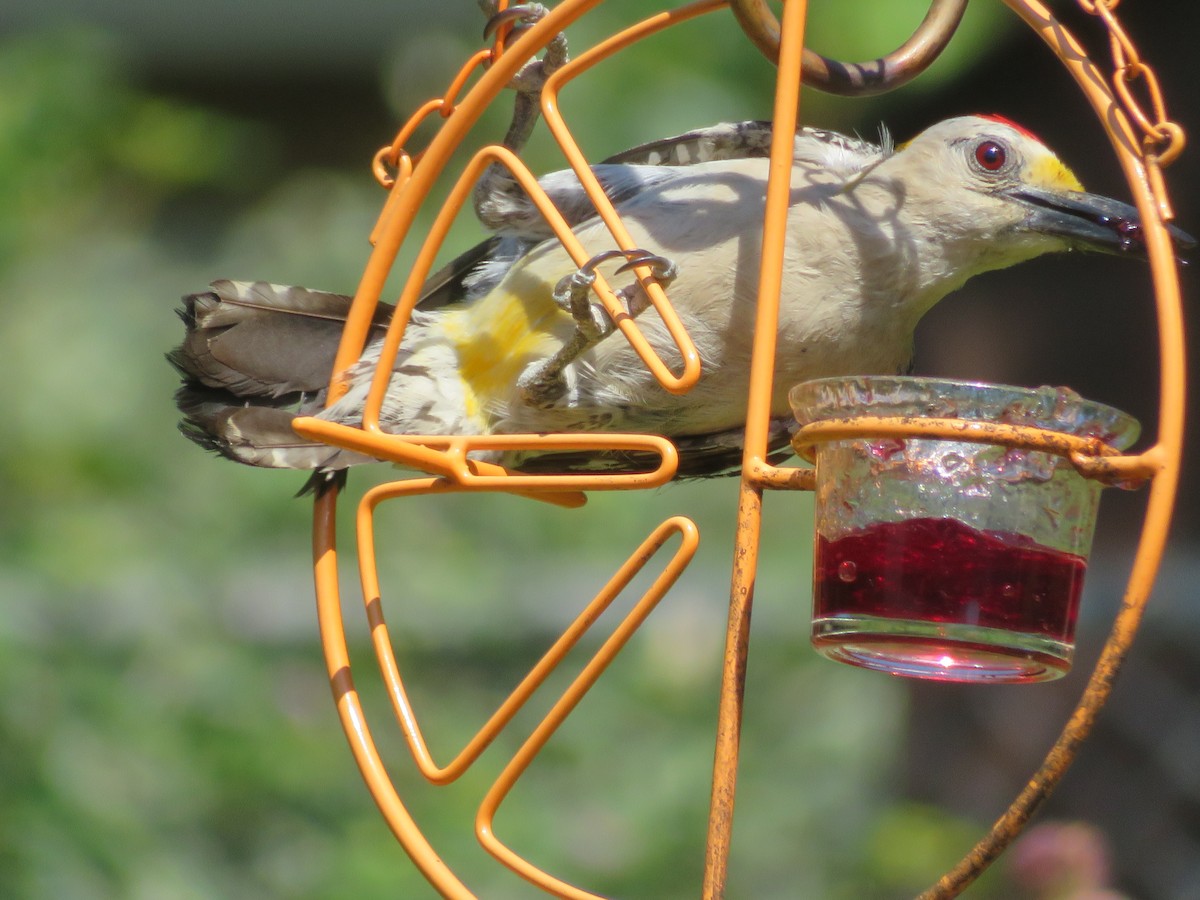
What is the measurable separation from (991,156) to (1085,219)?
22 cm

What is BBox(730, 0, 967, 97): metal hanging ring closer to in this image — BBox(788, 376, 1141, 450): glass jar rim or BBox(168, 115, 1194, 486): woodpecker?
BBox(168, 115, 1194, 486): woodpecker

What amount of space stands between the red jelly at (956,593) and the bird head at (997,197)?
0.92m

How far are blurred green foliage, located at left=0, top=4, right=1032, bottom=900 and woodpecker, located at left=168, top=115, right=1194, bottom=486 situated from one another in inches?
47.6

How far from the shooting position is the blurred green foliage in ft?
11.6

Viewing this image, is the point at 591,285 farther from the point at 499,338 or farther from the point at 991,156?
the point at 991,156

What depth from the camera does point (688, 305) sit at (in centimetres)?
→ 248

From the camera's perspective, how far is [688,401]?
2652mm

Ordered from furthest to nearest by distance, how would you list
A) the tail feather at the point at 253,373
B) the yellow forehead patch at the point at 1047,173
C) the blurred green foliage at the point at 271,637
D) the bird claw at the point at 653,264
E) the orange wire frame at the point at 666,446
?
the blurred green foliage at the point at 271,637 < the tail feather at the point at 253,373 < the yellow forehead patch at the point at 1047,173 < the bird claw at the point at 653,264 < the orange wire frame at the point at 666,446

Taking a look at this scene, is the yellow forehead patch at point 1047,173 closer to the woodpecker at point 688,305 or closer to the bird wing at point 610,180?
the woodpecker at point 688,305

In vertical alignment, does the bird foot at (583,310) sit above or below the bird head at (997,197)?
below

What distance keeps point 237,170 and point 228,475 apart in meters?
2.00

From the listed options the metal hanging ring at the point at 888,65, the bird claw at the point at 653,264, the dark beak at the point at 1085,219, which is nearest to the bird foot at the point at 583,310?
the bird claw at the point at 653,264

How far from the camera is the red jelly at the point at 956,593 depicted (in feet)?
5.16

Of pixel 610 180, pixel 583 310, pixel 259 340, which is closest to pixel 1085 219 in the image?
pixel 583 310
